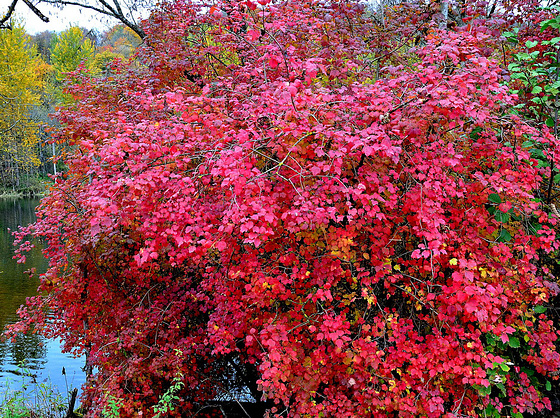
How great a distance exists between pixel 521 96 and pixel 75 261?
18.2 ft

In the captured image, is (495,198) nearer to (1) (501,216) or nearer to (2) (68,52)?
(1) (501,216)

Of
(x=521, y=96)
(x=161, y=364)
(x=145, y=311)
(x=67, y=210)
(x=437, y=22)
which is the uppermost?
(x=437, y=22)

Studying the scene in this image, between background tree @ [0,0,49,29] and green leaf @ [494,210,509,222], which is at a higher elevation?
background tree @ [0,0,49,29]

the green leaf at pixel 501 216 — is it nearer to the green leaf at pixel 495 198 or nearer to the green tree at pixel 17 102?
the green leaf at pixel 495 198

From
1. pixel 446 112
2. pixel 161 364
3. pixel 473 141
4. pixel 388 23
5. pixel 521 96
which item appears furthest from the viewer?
pixel 388 23

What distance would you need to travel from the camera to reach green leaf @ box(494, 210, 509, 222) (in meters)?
3.19

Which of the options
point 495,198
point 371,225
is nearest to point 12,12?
point 371,225

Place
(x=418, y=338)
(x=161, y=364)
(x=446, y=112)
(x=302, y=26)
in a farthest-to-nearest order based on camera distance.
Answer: (x=302, y=26)
(x=161, y=364)
(x=418, y=338)
(x=446, y=112)

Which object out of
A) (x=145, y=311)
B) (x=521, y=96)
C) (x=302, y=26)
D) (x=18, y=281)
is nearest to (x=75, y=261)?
(x=145, y=311)

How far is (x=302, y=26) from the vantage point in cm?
480

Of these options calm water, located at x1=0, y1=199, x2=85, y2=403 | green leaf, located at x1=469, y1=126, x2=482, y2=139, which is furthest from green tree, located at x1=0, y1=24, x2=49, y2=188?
green leaf, located at x1=469, y1=126, x2=482, y2=139

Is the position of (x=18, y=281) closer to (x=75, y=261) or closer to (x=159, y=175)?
→ (x=75, y=261)

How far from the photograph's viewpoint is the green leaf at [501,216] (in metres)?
3.19

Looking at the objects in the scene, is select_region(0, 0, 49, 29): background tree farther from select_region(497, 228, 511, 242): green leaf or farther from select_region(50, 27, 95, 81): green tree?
select_region(50, 27, 95, 81): green tree
